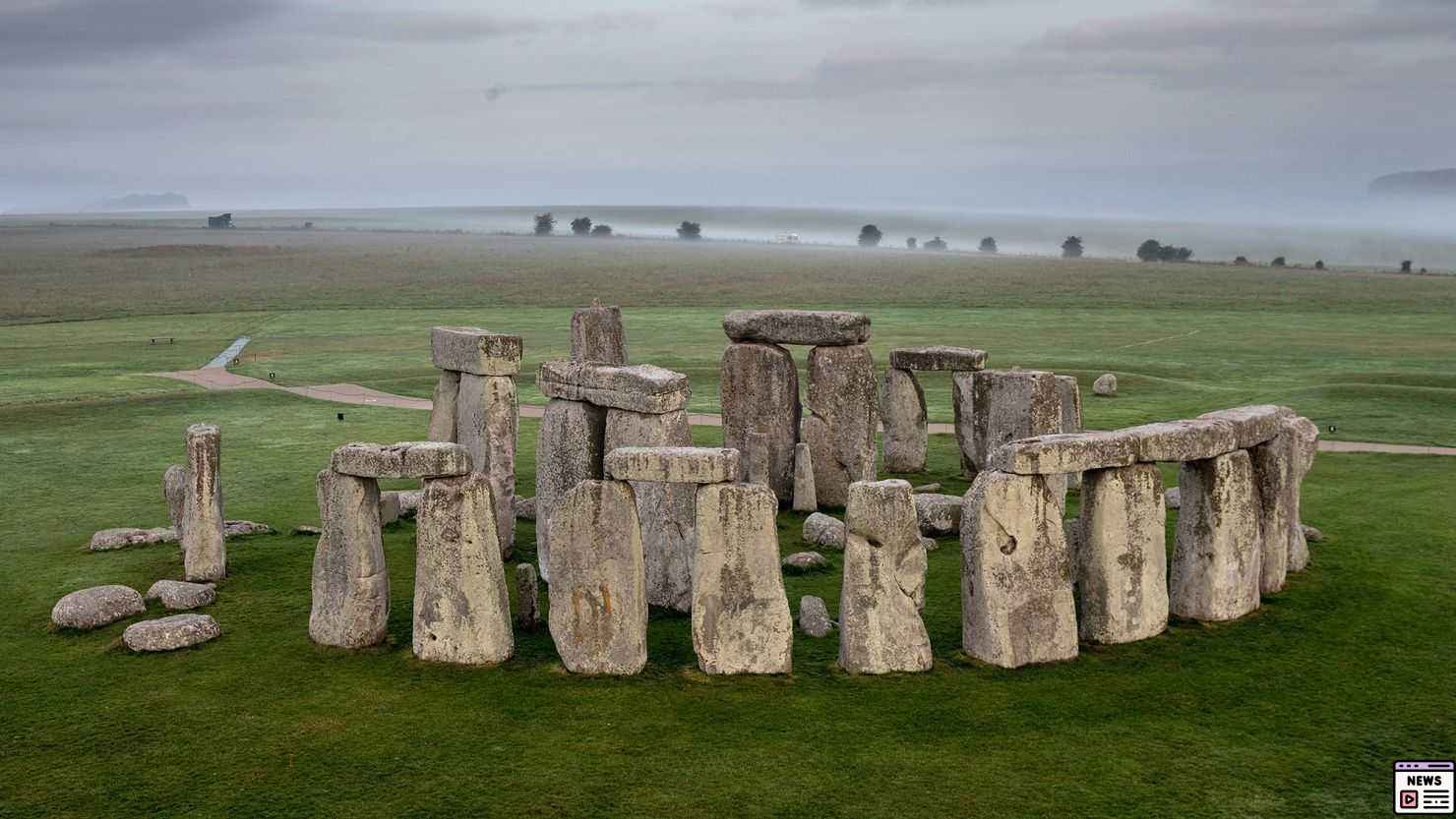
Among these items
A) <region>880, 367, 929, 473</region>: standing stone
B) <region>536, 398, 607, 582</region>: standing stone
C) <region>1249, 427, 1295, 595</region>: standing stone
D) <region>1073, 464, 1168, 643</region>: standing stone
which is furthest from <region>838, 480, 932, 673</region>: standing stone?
<region>880, 367, 929, 473</region>: standing stone

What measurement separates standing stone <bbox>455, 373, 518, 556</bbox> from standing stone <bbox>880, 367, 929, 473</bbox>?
6.73 meters

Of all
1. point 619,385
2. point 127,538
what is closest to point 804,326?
point 619,385

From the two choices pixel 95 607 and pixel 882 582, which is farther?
pixel 95 607

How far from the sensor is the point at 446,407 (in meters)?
17.3

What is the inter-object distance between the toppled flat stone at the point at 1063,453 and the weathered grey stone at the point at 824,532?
4.26m

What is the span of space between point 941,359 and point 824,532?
16.6 feet

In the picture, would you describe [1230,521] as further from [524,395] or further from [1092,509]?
[524,395]

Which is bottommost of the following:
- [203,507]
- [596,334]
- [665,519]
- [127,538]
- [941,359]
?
[127,538]

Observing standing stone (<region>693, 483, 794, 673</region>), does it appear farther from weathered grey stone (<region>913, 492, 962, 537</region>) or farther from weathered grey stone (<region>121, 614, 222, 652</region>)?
weathered grey stone (<region>913, 492, 962, 537</region>)

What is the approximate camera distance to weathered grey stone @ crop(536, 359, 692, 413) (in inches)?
543

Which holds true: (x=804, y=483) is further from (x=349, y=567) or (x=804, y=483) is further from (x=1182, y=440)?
(x=349, y=567)

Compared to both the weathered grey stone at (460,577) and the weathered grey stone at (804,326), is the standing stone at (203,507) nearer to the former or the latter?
the weathered grey stone at (460,577)

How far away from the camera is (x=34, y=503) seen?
18375 millimetres

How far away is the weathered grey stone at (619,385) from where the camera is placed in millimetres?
13789
